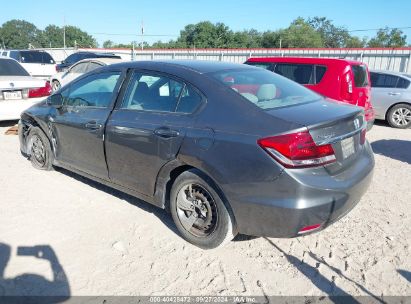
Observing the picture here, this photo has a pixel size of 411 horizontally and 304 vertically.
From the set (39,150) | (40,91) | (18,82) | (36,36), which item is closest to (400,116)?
(39,150)

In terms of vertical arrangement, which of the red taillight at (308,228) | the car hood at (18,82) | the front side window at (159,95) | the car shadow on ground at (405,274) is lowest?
the car shadow on ground at (405,274)

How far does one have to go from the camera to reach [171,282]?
282 centimetres

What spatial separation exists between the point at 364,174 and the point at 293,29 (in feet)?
223

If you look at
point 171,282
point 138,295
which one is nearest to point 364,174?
point 171,282

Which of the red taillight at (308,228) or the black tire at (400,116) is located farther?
the black tire at (400,116)

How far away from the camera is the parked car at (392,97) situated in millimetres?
8945

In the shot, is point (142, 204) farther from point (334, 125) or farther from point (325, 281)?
point (334, 125)

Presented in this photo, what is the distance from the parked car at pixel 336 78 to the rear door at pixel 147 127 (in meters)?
4.27

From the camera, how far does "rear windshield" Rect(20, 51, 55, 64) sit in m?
16.6

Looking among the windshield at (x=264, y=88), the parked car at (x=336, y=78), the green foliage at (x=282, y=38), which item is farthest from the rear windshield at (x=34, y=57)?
the green foliage at (x=282, y=38)

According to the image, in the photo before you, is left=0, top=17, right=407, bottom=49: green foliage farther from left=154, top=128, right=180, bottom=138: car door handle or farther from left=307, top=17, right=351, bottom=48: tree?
left=154, top=128, right=180, bottom=138: car door handle

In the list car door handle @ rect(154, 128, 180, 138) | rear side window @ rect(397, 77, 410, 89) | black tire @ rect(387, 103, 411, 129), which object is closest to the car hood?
car door handle @ rect(154, 128, 180, 138)

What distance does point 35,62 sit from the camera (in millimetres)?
16688

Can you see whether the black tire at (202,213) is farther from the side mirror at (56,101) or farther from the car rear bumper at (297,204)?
the side mirror at (56,101)
